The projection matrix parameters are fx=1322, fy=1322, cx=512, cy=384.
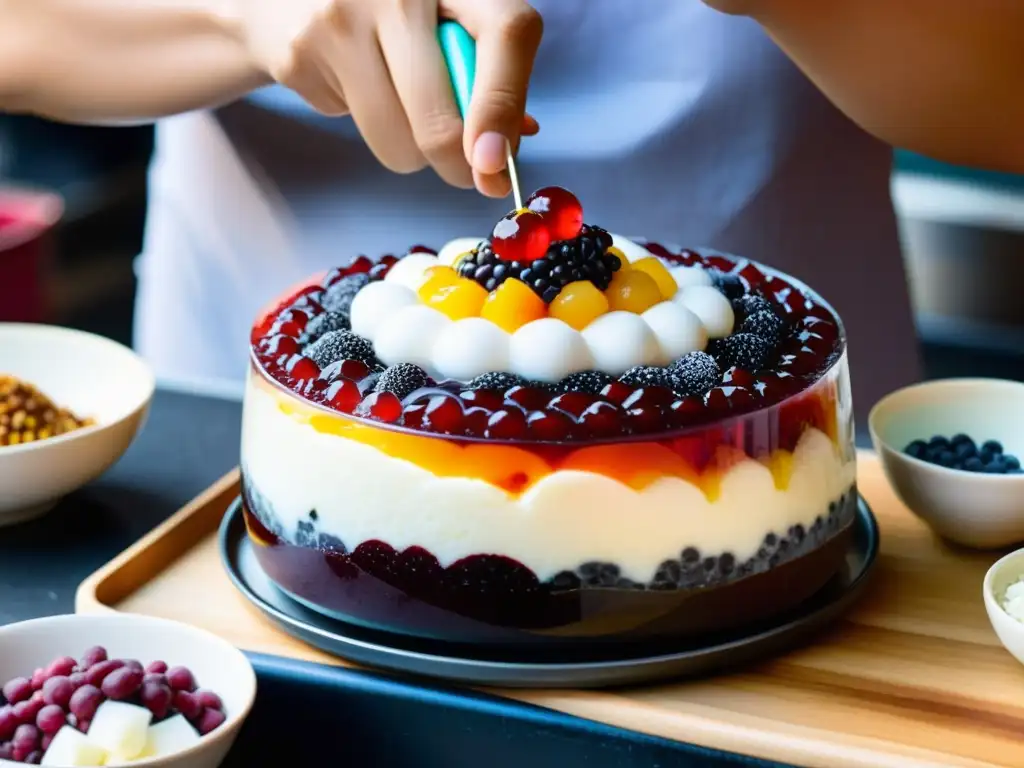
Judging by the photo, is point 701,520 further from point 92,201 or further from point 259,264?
point 92,201

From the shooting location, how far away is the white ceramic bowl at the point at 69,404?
1.24m

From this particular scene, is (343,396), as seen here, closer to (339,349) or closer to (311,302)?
(339,349)

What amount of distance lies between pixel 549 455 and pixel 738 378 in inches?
6.8

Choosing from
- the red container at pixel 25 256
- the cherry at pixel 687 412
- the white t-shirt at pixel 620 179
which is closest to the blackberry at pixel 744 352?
the cherry at pixel 687 412

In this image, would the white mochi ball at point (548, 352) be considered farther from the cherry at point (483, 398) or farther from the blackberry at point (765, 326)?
the blackberry at point (765, 326)

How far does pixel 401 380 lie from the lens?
3.38 feet

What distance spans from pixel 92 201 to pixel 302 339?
3.15 m

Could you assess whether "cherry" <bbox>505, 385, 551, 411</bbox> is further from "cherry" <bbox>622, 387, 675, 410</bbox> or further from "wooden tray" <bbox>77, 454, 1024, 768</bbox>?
"wooden tray" <bbox>77, 454, 1024, 768</bbox>

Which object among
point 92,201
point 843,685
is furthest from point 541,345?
point 92,201

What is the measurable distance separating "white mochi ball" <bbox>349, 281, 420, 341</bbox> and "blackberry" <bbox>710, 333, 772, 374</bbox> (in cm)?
28

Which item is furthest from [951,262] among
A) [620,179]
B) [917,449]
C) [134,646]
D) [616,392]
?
[134,646]

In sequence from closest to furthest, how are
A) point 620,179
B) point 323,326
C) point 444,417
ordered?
point 444,417 → point 323,326 → point 620,179

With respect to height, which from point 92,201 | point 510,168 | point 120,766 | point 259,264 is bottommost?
point 92,201

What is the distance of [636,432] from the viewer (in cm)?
97
